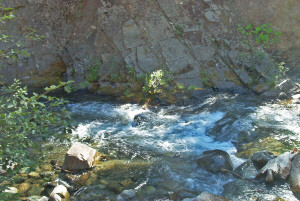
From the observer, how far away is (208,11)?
36.9ft

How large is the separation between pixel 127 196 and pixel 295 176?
304cm

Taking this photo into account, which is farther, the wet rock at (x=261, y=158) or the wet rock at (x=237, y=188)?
the wet rock at (x=261, y=158)

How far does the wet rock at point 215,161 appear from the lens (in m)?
5.51

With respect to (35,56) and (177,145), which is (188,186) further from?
(35,56)

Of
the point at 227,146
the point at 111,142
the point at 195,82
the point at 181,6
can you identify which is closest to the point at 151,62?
the point at 195,82

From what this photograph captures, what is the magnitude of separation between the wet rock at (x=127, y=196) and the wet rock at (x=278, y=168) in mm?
2405

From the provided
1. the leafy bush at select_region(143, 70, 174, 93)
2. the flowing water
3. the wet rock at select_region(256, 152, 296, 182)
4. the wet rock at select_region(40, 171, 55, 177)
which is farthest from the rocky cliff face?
the wet rock at select_region(40, 171, 55, 177)

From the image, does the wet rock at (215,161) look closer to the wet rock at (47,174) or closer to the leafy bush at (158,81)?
the wet rock at (47,174)

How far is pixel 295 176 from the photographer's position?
4.78 m

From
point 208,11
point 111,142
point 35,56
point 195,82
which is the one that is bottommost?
point 111,142

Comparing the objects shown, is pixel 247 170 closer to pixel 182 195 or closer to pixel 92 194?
pixel 182 195

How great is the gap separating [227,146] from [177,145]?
125 cm

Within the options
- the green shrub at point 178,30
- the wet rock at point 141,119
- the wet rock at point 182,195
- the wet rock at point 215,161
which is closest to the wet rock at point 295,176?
the wet rock at point 215,161

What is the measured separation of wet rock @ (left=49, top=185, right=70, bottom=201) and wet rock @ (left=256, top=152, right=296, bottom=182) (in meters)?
3.69
